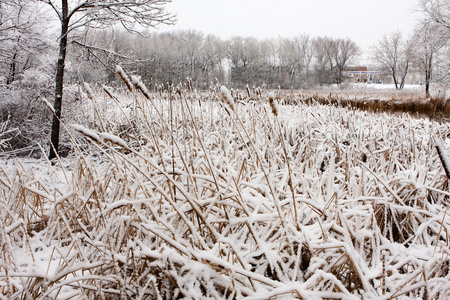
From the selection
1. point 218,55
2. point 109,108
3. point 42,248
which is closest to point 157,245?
point 42,248

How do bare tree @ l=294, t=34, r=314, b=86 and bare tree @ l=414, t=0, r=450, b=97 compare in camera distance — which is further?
bare tree @ l=294, t=34, r=314, b=86

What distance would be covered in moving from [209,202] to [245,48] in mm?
37293

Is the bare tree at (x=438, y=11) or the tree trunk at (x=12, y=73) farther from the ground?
the bare tree at (x=438, y=11)

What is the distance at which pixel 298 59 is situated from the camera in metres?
37.7

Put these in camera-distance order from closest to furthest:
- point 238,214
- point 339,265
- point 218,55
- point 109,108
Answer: point 339,265 → point 238,214 → point 109,108 → point 218,55

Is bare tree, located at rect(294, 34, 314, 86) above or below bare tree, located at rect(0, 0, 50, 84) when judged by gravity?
above

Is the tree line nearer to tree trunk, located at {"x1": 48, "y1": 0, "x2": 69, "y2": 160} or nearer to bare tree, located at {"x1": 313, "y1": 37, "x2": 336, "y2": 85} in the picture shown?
tree trunk, located at {"x1": 48, "y1": 0, "x2": 69, "y2": 160}

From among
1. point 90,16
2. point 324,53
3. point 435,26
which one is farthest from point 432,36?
point 324,53

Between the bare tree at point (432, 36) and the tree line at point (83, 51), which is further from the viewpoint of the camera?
the bare tree at point (432, 36)

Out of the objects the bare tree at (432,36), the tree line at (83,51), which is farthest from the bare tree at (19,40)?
the bare tree at (432,36)

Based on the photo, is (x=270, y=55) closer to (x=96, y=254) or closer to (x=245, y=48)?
(x=245, y=48)

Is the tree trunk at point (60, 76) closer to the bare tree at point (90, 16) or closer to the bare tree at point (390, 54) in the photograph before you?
the bare tree at point (90, 16)

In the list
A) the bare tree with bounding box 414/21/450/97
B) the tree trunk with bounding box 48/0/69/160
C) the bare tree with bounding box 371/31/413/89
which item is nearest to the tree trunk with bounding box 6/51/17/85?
the tree trunk with bounding box 48/0/69/160

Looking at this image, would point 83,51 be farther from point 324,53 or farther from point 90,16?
point 324,53
